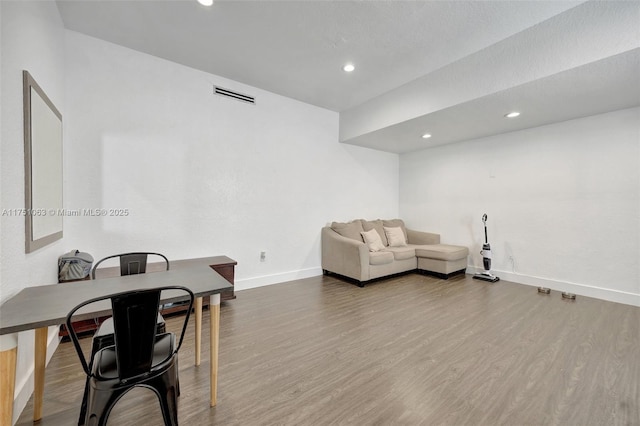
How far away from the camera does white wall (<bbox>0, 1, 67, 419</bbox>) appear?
54.9 inches

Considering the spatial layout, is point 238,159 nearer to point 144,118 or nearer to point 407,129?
point 144,118

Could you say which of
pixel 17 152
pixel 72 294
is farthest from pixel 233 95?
pixel 72 294

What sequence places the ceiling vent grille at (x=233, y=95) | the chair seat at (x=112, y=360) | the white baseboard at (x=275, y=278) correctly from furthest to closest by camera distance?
the white baseboard at (x=275, y=278), the ceiling vent grille at (x=233, y=95), the chair seat at (x=112, y=360)

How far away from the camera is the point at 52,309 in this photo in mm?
1231

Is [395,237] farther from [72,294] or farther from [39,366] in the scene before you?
[39,366]

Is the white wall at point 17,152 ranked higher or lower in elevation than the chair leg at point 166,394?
higher

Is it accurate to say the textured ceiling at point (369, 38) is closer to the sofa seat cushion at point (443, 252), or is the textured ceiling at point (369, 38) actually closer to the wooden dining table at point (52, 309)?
the sofa seat cushion at point (443, 252)

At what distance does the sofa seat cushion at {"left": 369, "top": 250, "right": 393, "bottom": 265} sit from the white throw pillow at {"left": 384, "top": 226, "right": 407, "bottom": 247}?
0.76 metres

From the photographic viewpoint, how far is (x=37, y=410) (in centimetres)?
145

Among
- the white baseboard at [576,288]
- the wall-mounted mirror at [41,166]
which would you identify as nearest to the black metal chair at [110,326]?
the wall-mounted mirror at [41,166]

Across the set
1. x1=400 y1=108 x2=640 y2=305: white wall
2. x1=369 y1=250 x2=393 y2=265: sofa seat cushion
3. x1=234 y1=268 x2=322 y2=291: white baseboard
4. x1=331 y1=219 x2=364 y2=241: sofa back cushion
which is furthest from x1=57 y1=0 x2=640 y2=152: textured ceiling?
x1=234 y1=268 x2=322 y2=291: white baseboard

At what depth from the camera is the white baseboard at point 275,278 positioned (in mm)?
3746

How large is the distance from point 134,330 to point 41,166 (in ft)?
5.42

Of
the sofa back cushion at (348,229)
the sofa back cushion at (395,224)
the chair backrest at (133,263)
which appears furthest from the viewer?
the sofa back cushion at (395,224)
